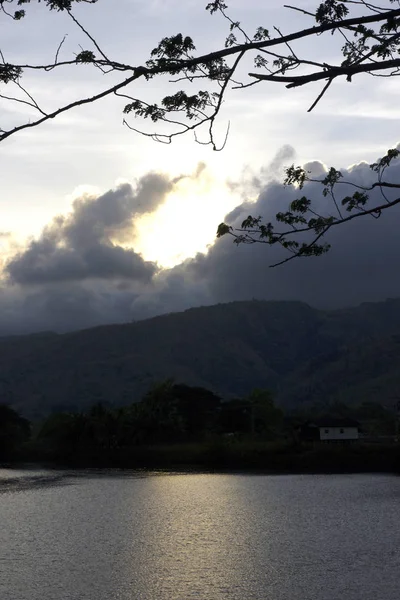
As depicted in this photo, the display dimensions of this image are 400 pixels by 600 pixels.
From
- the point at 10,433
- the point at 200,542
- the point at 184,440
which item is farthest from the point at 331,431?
the point at 200,542

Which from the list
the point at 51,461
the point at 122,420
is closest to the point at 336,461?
the point at 122,420

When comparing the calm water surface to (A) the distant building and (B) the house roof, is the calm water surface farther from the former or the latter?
(B) the house roof

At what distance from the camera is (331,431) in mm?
130375

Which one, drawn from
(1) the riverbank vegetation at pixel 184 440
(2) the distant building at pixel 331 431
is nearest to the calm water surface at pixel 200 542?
(1) the riverbank vegetation at pixel 184 440

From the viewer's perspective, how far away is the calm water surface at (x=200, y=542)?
32.2 m

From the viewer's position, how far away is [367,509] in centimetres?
5694

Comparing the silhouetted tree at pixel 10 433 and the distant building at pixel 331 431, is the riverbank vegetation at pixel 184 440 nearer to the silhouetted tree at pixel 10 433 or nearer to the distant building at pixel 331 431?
the silhouetted tree at pixel 10 433

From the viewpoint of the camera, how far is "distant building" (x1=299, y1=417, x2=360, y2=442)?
130 meters

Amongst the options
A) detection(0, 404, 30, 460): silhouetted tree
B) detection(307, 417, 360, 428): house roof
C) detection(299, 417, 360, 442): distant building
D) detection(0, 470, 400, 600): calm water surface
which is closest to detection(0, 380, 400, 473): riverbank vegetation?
detection(0, 404, 30, 460): silhouetted tree

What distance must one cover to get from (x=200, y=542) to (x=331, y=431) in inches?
3526

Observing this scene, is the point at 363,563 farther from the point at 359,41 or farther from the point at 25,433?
the point at 25,433

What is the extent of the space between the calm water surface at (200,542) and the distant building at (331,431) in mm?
52733

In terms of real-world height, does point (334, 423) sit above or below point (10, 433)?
above

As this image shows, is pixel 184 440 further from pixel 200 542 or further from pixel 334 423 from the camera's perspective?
pixel 200 542
